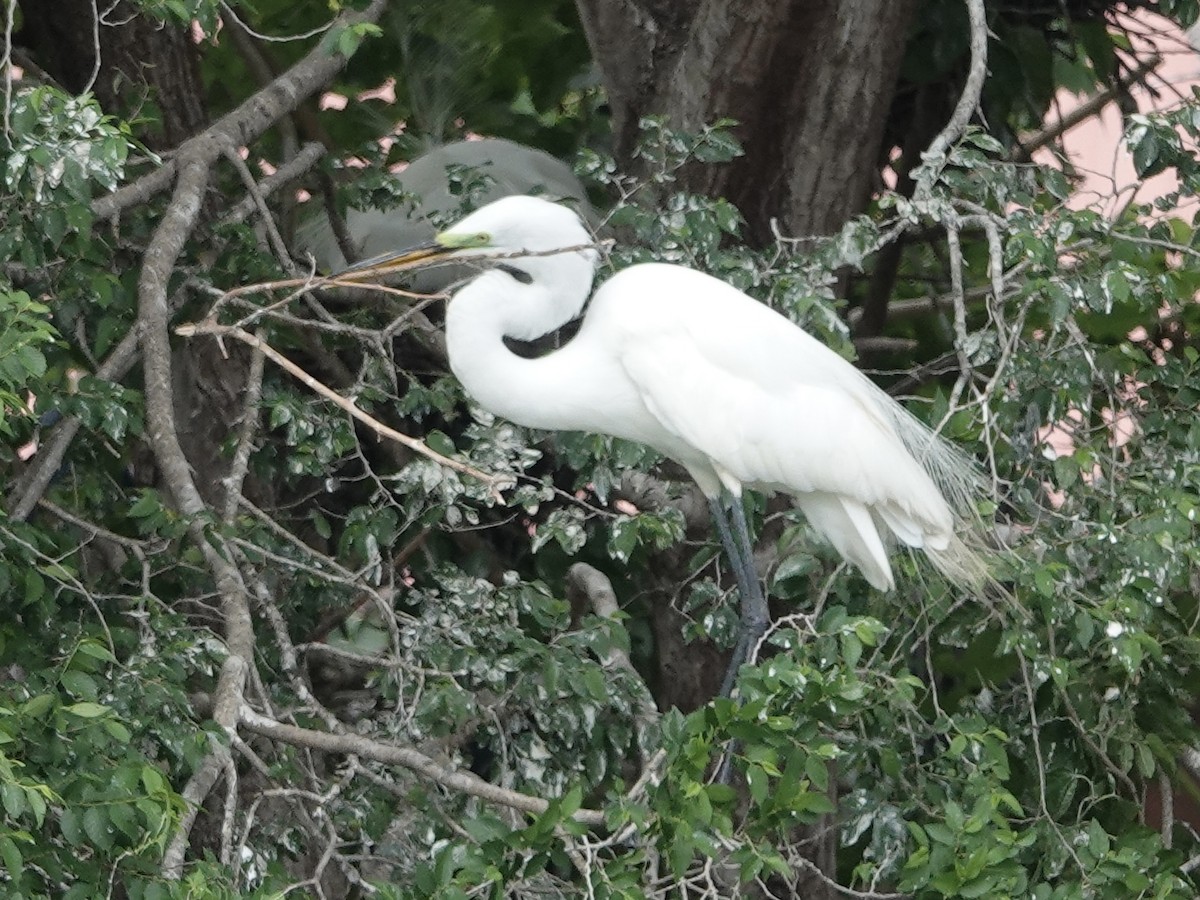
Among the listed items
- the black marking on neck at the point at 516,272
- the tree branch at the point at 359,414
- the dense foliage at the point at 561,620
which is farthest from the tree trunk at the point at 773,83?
the tree branch at the point at 359,414

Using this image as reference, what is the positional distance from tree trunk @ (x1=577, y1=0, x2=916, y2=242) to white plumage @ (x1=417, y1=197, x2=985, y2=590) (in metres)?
0.54

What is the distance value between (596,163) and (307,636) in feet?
3.17

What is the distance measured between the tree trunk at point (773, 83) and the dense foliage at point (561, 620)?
177 millimetres

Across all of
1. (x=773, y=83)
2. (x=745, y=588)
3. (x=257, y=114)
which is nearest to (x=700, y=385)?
(x=745, y=588)

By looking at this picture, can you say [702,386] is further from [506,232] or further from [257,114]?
[257,114]

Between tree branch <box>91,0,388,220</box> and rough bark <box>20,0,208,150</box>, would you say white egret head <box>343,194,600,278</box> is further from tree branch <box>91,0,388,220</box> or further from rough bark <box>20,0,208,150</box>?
rough bark <box>20,0,208,150</box>

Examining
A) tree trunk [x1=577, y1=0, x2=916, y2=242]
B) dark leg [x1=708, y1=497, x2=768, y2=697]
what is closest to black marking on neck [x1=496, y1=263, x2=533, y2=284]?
dark leg [x1=708, y1=497, x2=768, y2=697]

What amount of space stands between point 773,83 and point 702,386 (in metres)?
0.73

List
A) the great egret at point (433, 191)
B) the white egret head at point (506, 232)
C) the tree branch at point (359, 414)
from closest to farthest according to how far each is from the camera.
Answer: the tree branch at point (359, 414) < the white egret head at point (506, 232) < the great egret at point (433, 191)

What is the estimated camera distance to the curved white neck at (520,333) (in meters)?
2.75

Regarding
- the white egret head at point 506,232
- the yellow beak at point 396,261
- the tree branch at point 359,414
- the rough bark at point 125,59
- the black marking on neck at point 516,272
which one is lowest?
the tree branch at point 359,414

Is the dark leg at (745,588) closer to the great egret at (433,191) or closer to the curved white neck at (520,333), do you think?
the curved white neck at (520,333)

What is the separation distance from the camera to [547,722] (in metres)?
2.72

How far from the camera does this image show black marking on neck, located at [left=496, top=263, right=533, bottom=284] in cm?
283
